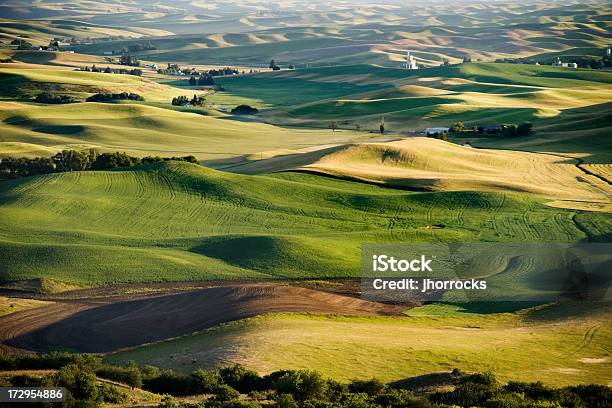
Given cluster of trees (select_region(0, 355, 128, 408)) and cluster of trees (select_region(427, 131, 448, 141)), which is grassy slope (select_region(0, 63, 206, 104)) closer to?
cluster of trees (select_region(427, 131, 448, 141))

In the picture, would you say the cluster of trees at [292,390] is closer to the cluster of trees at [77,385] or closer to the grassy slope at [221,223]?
the cluster of trees at [77,385]

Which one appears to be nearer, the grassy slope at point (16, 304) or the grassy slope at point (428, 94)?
the grassy slope at point (16, 304)

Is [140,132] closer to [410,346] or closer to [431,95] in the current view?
[431,95]

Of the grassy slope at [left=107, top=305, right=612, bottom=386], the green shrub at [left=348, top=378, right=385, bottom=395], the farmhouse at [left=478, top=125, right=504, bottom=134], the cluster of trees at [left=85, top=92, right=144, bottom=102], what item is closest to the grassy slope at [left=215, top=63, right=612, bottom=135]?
the farmhouse at [left=478, top=125, right=504, bottom=134]

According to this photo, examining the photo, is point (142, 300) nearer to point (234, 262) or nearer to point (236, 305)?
point (236, 305)

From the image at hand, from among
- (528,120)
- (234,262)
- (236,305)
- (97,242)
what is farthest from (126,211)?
(528,120)

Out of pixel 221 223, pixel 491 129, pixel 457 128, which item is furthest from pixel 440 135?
pixel 221 223

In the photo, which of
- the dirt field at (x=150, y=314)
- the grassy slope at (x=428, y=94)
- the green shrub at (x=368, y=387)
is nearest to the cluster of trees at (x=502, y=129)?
the grassy slope at (x=428, y=94)
